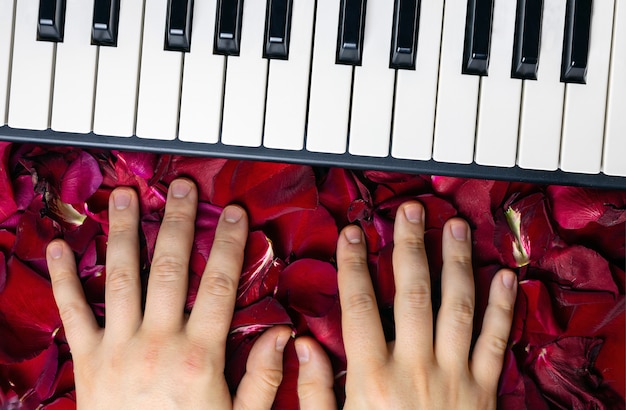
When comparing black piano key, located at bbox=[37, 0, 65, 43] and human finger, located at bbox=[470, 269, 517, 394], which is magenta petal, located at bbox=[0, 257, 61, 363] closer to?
black piano key, located at bbox=[37, 0, 65, 43]

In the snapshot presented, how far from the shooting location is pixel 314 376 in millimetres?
904

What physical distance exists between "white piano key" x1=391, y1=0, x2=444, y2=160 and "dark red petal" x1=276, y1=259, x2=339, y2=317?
0.69ft

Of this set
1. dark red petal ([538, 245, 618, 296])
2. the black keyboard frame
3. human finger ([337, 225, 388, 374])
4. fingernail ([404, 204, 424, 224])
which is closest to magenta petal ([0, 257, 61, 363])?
the black keyboard frame

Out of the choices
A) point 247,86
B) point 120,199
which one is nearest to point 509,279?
point 247,86

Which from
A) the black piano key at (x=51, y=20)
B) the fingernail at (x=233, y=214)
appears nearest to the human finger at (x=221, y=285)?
the fingernail at (x=233, y=214)

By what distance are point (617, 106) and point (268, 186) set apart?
0.45 meters

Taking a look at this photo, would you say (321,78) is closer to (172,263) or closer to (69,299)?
(172,263)

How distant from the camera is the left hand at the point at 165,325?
90 centimetres

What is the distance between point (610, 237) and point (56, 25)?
0.80 meters

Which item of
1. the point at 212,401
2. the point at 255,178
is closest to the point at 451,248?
the point at 255,178

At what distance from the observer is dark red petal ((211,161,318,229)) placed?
2.86 ft

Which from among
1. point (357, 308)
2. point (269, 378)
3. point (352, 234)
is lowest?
point (269, 378)

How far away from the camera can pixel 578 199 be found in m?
0.88

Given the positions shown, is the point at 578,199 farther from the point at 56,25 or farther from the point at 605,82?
the point at 56,25
